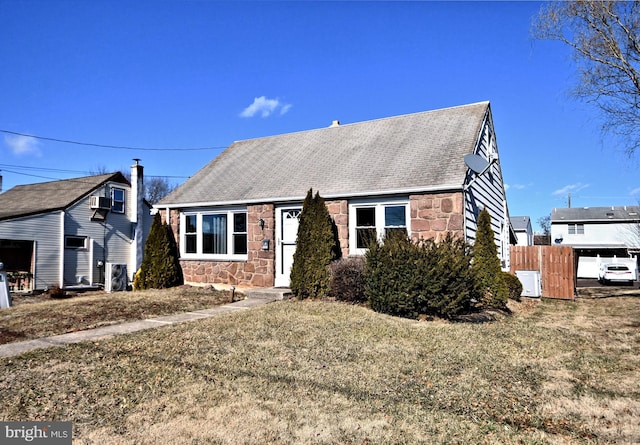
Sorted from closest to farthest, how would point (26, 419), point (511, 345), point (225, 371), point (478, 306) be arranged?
point (26, 419) < point (225, 371) < point (511, 345) < point (478, 306)

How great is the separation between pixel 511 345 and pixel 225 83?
13.0 metres

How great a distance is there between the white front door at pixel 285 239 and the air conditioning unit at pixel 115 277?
859 centimetres

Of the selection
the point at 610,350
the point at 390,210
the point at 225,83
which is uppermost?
the point at 225,83

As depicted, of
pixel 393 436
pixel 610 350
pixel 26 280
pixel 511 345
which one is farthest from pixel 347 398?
pixel 26 280

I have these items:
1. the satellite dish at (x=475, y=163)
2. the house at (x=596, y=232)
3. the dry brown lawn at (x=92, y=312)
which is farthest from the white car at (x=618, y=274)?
the dry brown lawn at (x=92, y=312)

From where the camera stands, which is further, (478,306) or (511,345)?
(478,306)

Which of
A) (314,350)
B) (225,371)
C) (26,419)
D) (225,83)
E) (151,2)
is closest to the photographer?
(26,419)

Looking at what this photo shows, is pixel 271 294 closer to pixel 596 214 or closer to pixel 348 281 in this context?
pixel 348 281

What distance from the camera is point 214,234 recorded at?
46.1 ft

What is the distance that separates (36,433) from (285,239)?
942 cm

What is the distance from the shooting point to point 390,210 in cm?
1127

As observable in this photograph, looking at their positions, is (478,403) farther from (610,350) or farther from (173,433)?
(610,350)

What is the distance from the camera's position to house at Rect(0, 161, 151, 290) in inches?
683

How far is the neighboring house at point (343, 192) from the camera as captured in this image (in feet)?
35.2
